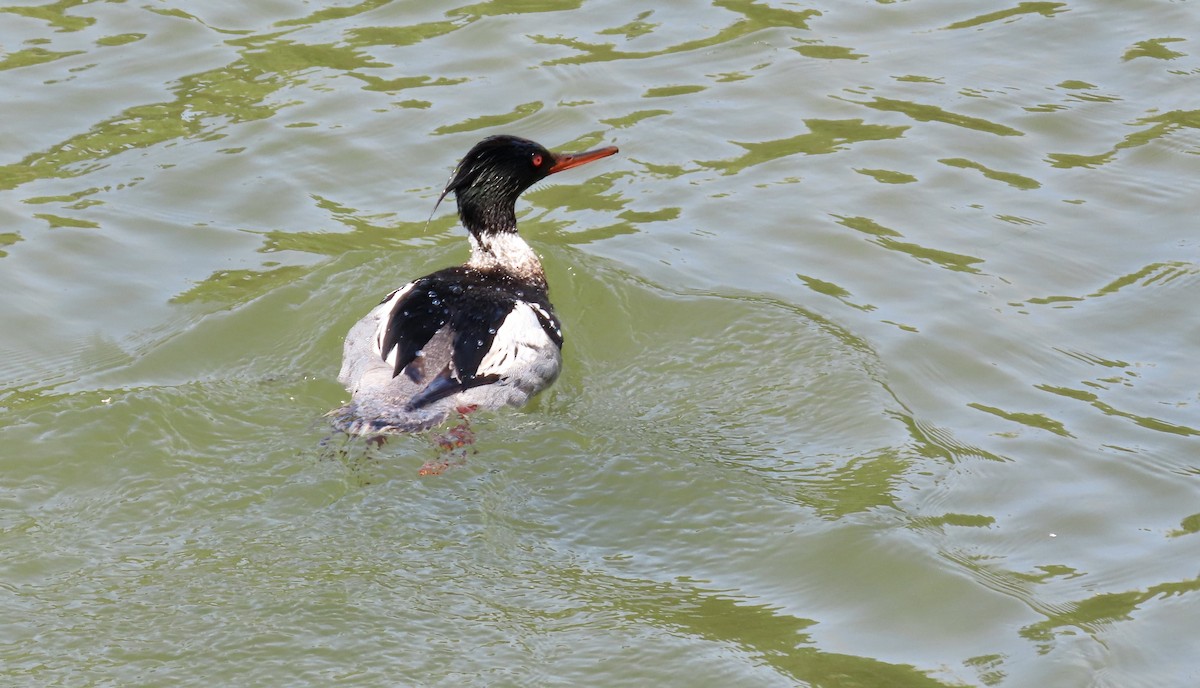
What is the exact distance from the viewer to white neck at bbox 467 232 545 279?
29.7ft

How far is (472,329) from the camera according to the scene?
7.81 metres

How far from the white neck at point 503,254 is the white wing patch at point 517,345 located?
0.75 meters

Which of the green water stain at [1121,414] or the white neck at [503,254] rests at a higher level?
the white neck at [503,254]

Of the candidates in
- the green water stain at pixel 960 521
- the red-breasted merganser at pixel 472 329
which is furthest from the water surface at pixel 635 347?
the red-breasted merganser at pixel 472 329

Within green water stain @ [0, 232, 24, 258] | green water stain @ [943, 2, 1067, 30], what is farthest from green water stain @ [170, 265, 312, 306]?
green water stain @ [943, 2, 1067, 30]

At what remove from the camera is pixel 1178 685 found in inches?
226

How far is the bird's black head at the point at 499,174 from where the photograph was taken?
881 cm

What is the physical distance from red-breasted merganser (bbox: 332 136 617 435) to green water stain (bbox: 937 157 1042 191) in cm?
274

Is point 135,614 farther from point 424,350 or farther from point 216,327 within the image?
point 216,327

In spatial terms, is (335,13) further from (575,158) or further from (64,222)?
(575,158)

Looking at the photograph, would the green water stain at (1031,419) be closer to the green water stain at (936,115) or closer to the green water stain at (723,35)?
the green water stain at (936,115)

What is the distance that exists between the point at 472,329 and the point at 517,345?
273mm

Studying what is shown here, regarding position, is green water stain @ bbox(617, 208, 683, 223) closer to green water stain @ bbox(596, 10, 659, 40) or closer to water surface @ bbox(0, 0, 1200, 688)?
water surface @ bbox(0, 0, 1200, 688)

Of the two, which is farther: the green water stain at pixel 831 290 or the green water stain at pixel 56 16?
the green water stain at pixel 56 16
